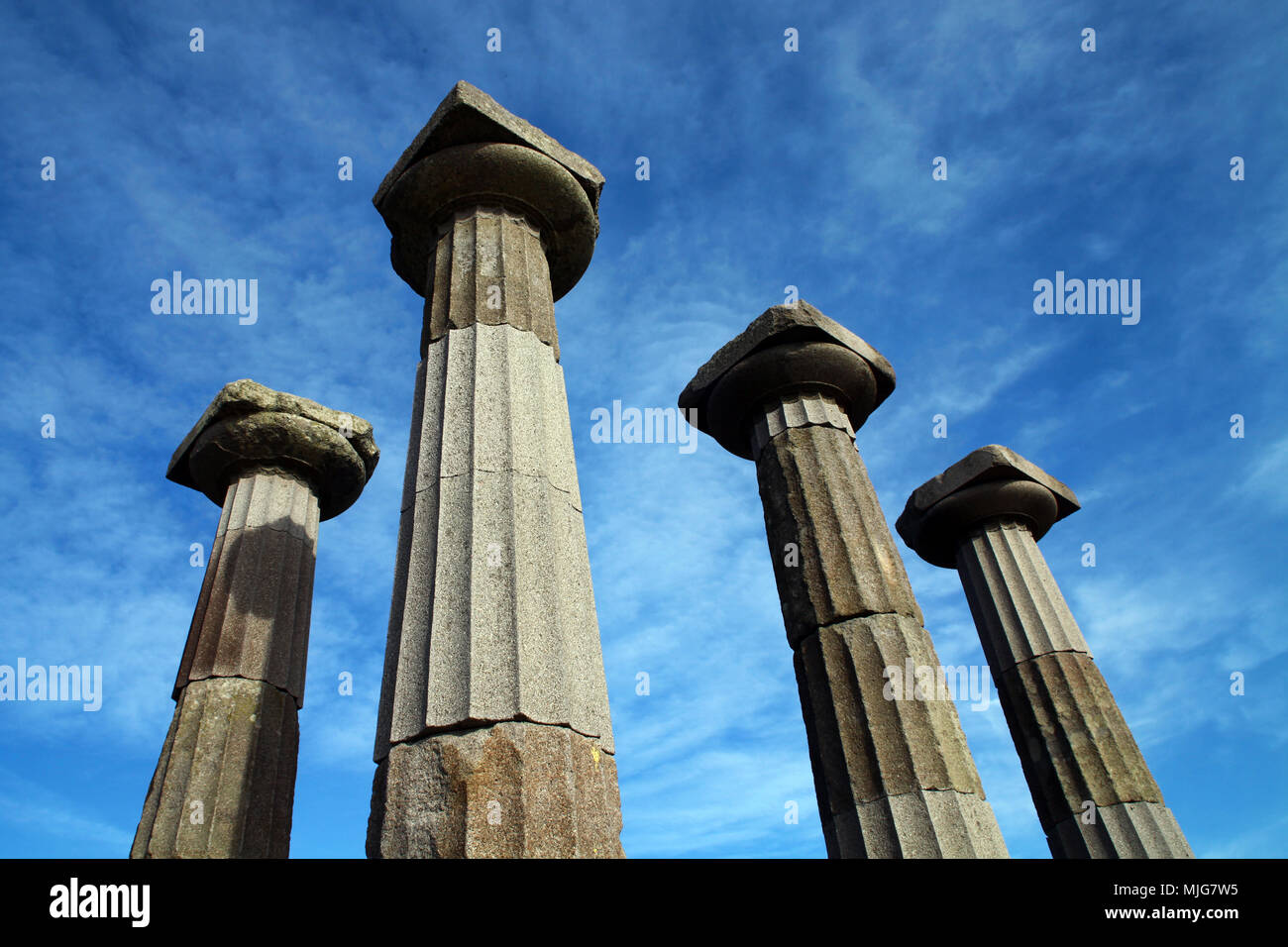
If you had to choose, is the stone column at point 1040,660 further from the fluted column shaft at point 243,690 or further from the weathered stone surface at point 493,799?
the fluted column shaft at point 243,690

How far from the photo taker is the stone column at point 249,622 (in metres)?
8.30

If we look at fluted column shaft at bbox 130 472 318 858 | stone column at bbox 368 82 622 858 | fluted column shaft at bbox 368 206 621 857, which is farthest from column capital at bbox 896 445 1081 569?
fluted column shaft at bbox 130 472 318 858

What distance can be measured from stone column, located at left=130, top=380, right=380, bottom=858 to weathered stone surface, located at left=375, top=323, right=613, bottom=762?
4.27 m

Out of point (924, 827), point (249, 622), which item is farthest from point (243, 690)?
point (924, 827)

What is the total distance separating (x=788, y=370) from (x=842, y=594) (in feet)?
10.1

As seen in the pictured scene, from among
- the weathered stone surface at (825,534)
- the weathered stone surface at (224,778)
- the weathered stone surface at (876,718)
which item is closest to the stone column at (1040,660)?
the weathered stone surface at (825,534)

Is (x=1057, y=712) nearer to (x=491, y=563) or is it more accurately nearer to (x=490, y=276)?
(x=491, y=563)

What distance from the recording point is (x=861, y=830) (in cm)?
769

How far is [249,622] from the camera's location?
31.6 ft

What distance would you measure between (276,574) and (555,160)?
5.80 metres
